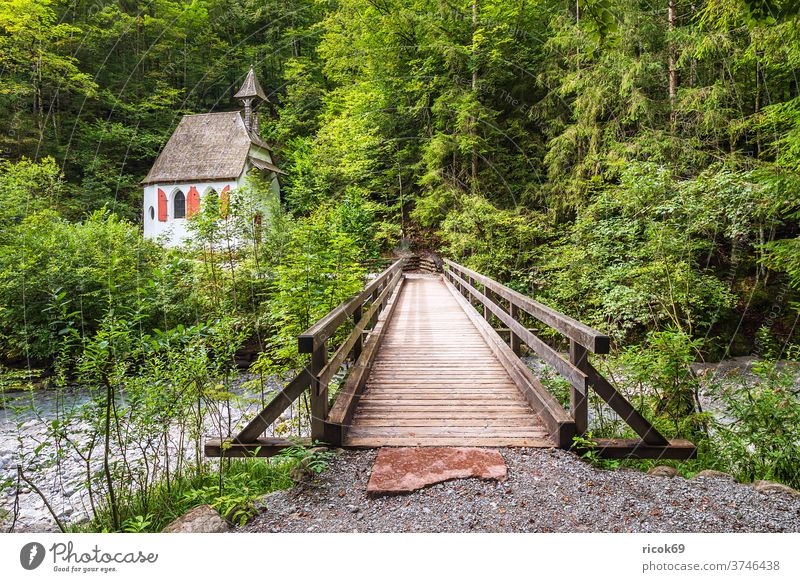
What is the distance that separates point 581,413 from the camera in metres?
2.91

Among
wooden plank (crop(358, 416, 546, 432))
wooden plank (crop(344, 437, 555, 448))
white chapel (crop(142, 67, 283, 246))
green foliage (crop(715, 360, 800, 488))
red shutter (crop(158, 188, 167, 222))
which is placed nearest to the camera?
wooden plank (crop(344, 437, 555, 448))

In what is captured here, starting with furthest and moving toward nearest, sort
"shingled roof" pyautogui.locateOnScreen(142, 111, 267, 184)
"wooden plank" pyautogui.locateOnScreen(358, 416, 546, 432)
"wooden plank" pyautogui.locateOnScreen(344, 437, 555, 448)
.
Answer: "shingled roof" pyautogui.locateOnScreen(142, 111, 267, 184)
"wooden plank" pyautogui.locateOnScreen(358, 416, 546, 432)
"wooden plank" pyautogui.locateOnScreen(344, 437, 555, 448)

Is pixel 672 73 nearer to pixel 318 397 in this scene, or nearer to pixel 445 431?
pixel 445 431

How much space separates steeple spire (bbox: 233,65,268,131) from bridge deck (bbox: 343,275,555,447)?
77.1 ft

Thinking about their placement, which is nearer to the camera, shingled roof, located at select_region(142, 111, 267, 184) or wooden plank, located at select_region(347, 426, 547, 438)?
wooden plank, located at select_region(347, 426, 547, 438)

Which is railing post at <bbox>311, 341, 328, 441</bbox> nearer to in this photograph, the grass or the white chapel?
the grass

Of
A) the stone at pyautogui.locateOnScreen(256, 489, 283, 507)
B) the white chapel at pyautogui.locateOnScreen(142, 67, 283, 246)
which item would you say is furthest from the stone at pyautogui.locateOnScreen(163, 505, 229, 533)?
the white chapel at pyautogui.locateOnScreen(142, 67, 283, 246)

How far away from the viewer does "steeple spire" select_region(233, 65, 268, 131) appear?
23.8 meters

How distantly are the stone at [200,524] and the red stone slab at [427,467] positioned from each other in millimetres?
872

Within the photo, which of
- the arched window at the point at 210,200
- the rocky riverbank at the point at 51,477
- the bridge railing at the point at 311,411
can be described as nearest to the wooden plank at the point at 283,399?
the bridge railing at the point at 311,411

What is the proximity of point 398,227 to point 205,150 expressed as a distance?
14.1 meters

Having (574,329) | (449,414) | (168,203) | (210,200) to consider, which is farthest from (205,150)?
(574,329)

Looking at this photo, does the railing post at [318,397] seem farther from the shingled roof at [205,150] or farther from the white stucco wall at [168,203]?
the white stucco wall at [168,203]

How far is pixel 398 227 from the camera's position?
71.4ft
